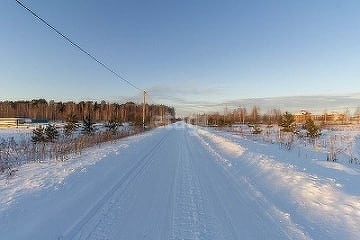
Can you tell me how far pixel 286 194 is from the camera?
8820 millimetres

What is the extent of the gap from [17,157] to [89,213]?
982cm

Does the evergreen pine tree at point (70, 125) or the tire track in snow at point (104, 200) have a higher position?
the evergreen pine tree at point (70, 125)

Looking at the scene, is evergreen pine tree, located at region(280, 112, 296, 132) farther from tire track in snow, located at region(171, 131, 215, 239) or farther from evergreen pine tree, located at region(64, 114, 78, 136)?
tire track in snow, located at region(171, 131, 215, 239)

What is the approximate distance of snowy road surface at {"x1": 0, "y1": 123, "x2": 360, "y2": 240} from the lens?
5.76 m

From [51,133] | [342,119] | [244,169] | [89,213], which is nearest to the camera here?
[89,213]

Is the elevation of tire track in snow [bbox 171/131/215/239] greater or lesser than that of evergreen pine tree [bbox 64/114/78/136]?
lesser

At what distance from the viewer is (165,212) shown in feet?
23.0

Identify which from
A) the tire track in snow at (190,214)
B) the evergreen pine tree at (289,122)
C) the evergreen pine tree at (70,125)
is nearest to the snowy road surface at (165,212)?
the tire track in snow at (190,214)

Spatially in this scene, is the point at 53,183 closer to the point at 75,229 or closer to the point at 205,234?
the point at 75,229

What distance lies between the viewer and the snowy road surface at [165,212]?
576 cm

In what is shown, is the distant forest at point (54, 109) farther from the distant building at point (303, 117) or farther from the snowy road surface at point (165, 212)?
the snowy road surface at point (165, 212)

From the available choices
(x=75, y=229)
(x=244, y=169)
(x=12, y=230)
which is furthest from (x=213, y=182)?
(x=12, y=230)

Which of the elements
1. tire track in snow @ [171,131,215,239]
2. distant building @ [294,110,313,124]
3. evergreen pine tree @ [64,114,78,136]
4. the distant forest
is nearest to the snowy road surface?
tire track in snow @ [171,131,215,239]

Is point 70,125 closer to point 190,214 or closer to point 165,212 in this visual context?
point 165,212
